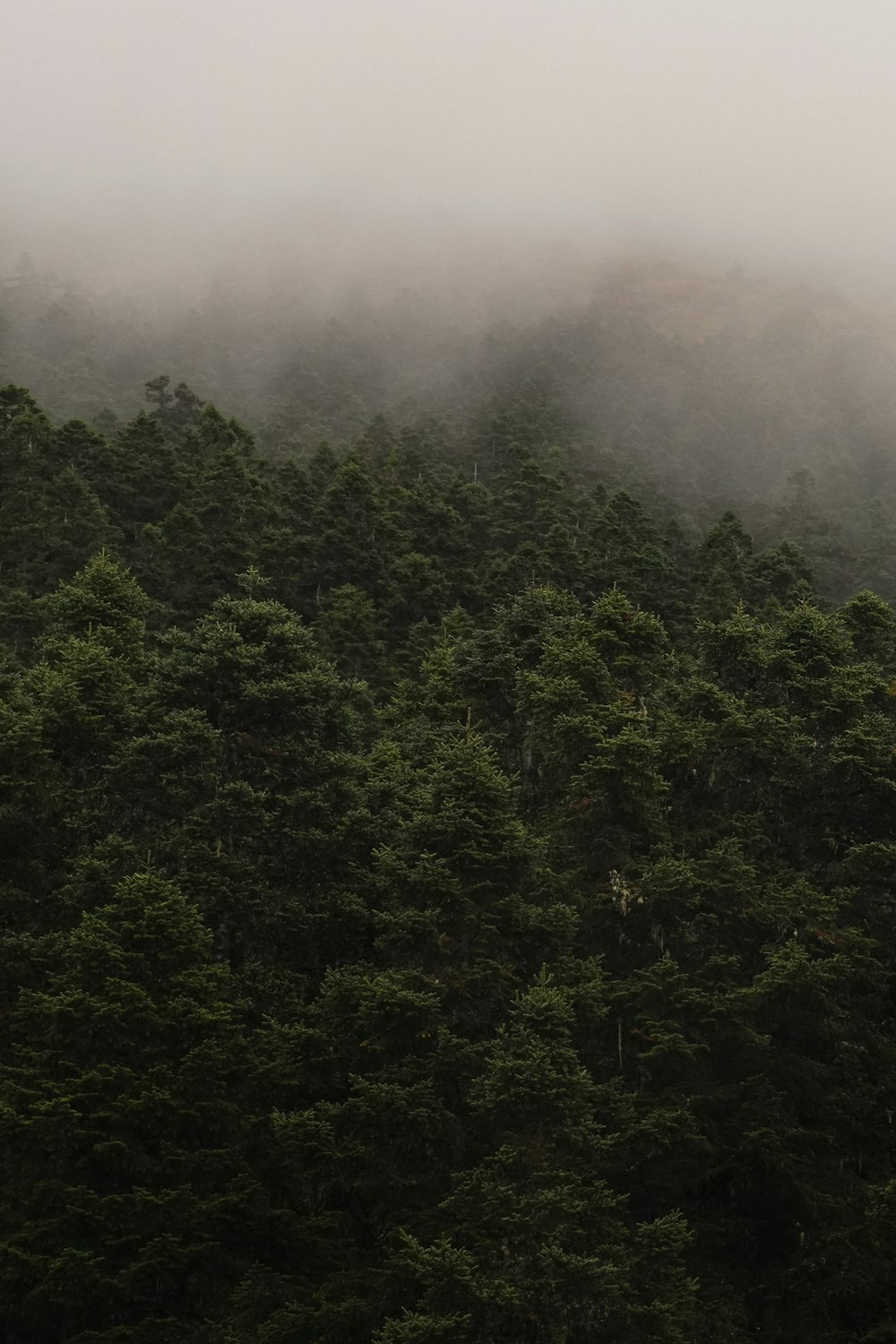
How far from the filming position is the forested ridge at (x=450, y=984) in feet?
78.6

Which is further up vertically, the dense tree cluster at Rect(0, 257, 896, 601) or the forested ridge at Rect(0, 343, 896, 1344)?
the dense tree cluster at Rect(0, 257, 896, 601)

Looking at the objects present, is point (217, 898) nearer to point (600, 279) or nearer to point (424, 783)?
point (424, 783)

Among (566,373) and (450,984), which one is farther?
(566,373)

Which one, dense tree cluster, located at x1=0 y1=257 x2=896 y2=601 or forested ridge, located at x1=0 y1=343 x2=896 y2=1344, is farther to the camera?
dense tree cluster, located at x1=0 y1=257 x2=896 y2=601

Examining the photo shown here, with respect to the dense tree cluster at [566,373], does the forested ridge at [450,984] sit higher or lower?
lower

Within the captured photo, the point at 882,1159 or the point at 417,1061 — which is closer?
the point at 417,1061

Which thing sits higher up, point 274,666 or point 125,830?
point 274,666

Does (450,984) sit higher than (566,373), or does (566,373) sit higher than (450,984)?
(566,373)

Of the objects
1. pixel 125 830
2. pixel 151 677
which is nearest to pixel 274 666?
pixel 151 677

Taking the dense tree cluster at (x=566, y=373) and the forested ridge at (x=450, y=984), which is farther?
the dense tree cluster at (x=566, y=373)

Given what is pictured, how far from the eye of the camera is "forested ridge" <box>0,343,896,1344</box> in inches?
943

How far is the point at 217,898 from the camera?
30.7 metres

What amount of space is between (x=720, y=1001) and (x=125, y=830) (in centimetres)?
1411

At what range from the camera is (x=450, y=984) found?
27.3 m
